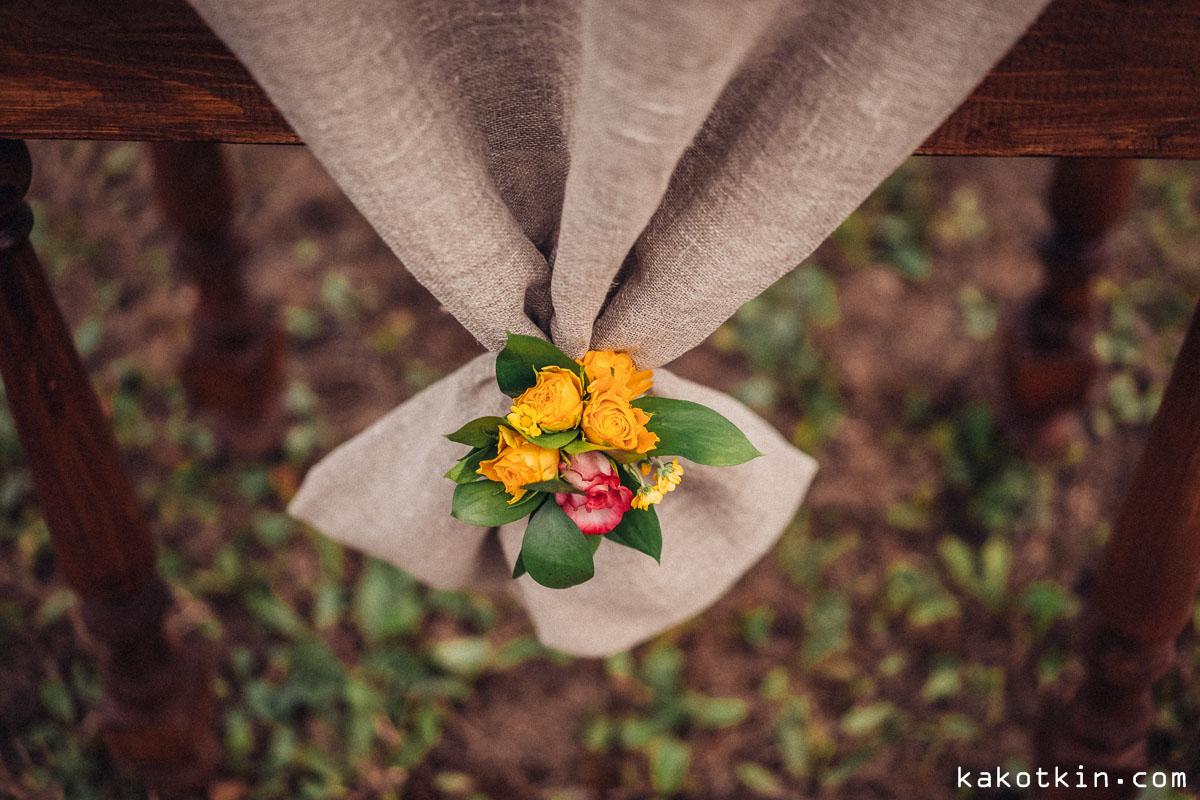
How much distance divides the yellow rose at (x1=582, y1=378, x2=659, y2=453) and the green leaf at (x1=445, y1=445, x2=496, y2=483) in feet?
0.32

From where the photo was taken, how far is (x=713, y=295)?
2.31ft

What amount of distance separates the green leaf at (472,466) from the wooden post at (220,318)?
2.88 ft

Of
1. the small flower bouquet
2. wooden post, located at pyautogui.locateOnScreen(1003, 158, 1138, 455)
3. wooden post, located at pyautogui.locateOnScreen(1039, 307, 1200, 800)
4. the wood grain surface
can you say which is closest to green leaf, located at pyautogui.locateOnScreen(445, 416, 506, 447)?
the small flower bouquet

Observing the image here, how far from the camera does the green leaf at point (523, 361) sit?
2.28 feet

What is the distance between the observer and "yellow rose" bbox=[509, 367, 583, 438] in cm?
66

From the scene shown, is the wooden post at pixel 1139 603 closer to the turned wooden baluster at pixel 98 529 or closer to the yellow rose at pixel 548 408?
the yellow rose at pixel 548 408

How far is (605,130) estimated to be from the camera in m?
0.58

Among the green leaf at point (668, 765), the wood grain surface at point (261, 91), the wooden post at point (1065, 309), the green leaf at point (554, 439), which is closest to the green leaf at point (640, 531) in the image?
the green leaf at point (554, 439)

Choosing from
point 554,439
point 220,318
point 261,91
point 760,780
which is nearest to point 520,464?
point 554,439

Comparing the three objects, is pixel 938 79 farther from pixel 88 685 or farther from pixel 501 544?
pixel 88 685

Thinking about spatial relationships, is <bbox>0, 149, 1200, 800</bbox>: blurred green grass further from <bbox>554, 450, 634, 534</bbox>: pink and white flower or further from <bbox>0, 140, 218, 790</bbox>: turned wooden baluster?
<bbox>554, 450, 634, 534</bbox>: pink and white flower

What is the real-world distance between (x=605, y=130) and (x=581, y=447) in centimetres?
24

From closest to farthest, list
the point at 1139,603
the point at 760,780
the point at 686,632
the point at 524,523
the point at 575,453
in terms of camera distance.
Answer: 1. the point at 575,453
2. the point at 524,523
3. the point at 1139,603
4. the point at 760,780
5. the point at 686,632

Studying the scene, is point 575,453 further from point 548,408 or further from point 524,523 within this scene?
point 524,523
